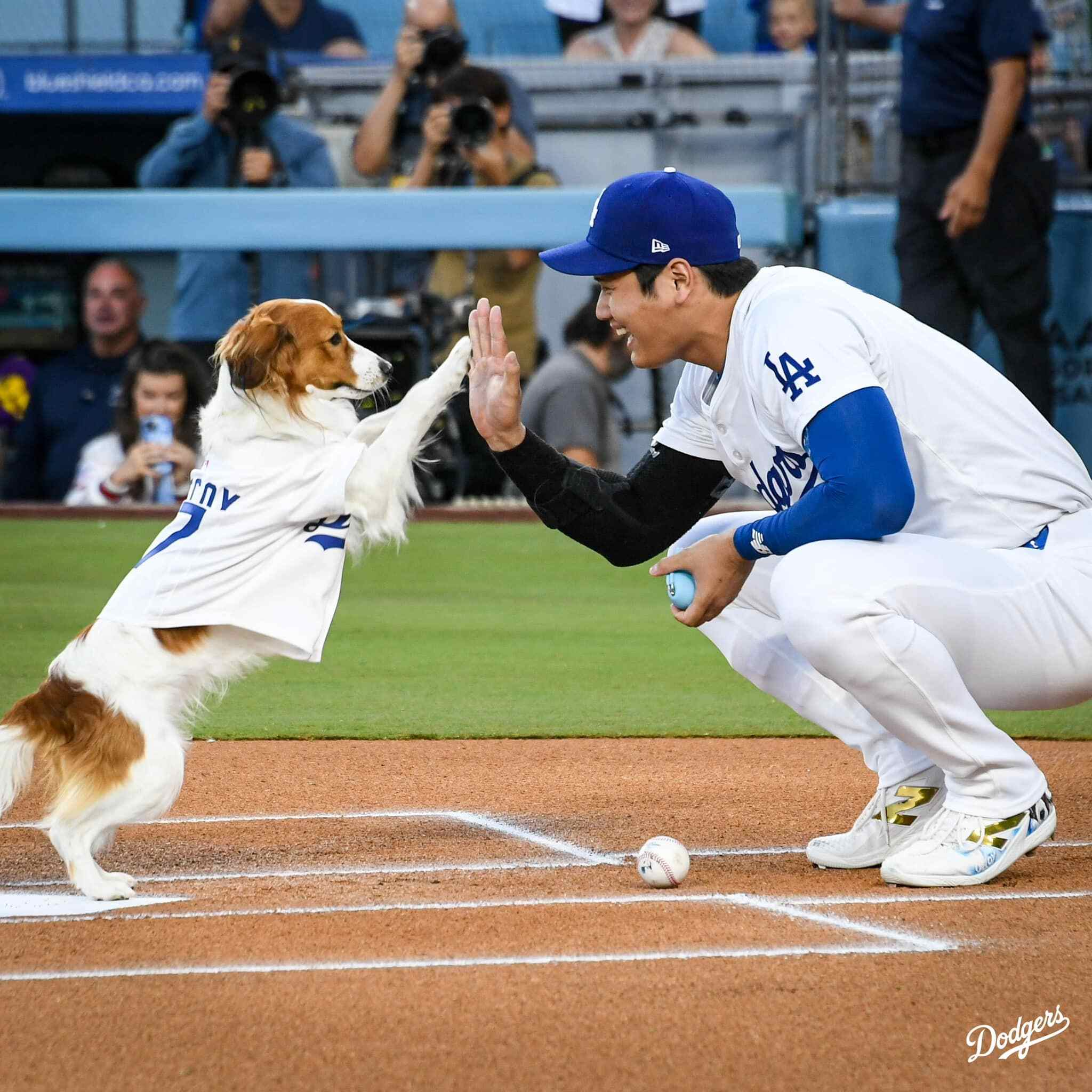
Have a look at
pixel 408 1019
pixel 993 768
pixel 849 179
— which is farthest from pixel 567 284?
pixel 408 1019

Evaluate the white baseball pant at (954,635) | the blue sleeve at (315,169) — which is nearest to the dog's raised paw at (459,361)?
the white baseball pant at (954,635)

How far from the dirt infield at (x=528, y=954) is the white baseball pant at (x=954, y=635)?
33 cm

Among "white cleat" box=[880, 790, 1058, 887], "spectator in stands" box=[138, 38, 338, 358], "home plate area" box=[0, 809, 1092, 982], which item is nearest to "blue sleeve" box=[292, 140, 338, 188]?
"spectator in stands" box=[138, 38, 338, 358]

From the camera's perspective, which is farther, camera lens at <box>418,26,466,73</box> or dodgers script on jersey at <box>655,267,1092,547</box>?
camera lens at <box>418,26,466,73</box>

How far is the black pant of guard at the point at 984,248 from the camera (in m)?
9.99

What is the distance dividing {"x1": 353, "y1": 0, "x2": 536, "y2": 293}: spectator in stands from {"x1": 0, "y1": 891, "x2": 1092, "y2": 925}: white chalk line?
9.82m

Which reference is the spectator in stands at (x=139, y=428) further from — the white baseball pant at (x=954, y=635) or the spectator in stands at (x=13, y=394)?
the white baseball pant at (x=954, y=635)

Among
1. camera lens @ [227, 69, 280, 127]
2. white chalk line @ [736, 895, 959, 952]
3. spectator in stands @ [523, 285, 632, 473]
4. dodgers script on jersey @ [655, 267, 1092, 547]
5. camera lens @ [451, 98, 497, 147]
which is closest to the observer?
white chalk line @ [736, 895, 959, 952]

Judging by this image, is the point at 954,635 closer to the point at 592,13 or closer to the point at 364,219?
the point at 364,219

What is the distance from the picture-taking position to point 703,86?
1457 centimetres

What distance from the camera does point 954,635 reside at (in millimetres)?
3879

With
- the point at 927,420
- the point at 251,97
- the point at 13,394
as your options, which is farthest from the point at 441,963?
the point at 13,394

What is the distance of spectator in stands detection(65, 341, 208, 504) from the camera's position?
11555 mm

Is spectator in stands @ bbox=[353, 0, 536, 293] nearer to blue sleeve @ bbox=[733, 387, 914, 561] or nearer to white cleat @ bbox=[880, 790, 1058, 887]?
blue sleeve @ bbox=[733, 387, 914, 561]
